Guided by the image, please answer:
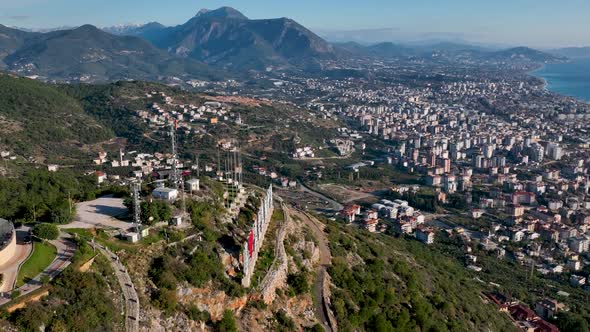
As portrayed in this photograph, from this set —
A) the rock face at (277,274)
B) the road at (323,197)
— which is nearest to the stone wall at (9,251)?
the rock face at (277,274)

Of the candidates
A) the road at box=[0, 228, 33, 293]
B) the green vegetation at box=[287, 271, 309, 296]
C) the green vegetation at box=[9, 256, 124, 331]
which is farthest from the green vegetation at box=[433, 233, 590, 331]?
the road at box=[0, 228, 33, 293]

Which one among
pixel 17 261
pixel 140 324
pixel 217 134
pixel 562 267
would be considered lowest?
pixel 562 267

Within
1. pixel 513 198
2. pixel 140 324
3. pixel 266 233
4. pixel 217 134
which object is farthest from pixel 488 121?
pixel 140 324

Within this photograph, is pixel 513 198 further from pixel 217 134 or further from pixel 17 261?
pixel 17 261

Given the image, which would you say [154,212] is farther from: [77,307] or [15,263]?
[77,307]

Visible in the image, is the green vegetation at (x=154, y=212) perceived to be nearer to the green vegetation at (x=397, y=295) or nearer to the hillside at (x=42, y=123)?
the green vegetation at (x=397, y=295)

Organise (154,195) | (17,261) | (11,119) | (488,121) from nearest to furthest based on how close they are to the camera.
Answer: (17,261), (154,195), (11,119), (488,121)
